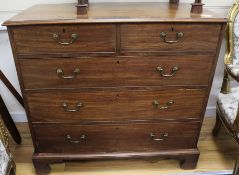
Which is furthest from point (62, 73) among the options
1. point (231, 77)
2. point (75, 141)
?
point (231, 77)

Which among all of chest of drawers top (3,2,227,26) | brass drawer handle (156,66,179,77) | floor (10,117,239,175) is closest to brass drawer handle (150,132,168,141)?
floor (10,117,239,175)

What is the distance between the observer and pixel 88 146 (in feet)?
4.56

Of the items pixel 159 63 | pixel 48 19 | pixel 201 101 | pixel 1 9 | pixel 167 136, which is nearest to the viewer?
pixel 48 19

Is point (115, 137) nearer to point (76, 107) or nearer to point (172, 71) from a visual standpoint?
point (76, 107)

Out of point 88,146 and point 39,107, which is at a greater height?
point 39,107

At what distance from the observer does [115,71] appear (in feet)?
3.76

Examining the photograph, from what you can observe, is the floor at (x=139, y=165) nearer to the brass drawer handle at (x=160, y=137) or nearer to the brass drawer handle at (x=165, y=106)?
the brass drawer handle at (x=160, y=137)

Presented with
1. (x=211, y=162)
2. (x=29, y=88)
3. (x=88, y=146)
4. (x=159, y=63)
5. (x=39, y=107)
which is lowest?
(x=211, y=162)

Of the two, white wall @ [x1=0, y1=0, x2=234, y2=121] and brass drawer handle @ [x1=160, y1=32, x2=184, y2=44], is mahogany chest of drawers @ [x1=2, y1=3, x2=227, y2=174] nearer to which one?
brass drawer handle @ [x1=160, y1=32, x2=184, y2=44]

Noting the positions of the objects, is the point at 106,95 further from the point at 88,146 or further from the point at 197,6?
the point at 197,6

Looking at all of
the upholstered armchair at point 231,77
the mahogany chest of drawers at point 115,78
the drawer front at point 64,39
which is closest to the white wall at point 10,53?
the upholstered armchair at point 231,77

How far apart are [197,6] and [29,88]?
922 mm

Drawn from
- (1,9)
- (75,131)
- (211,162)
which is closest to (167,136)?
(211,162)

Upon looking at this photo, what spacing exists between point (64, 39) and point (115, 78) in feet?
0.99
